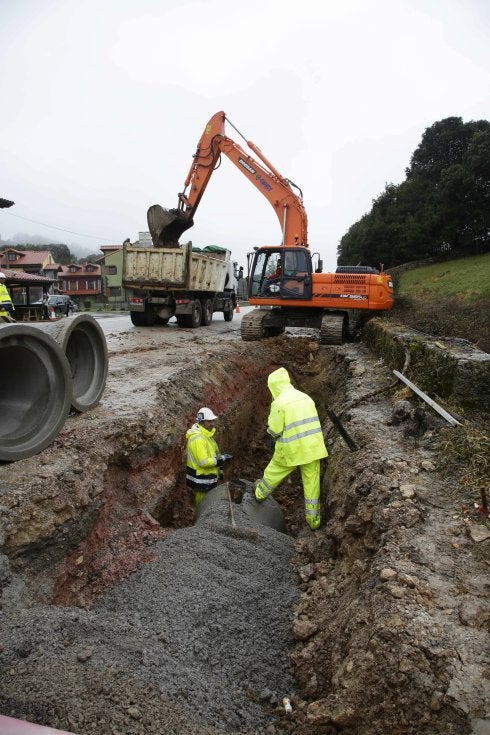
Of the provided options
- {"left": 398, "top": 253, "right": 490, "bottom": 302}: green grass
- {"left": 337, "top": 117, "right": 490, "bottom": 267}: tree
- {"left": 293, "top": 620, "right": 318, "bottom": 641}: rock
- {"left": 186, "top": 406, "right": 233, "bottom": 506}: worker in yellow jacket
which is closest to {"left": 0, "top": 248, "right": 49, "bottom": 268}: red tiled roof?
{"left": 337, "top": 117, "right": 490, "bottom": 267}: tree

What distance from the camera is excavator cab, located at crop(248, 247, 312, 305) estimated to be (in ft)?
40.5

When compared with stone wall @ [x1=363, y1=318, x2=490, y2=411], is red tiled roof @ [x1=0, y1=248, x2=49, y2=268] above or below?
above

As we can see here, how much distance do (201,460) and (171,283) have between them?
937 centimetres

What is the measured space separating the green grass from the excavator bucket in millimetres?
11522

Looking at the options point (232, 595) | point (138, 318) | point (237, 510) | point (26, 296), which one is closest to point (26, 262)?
point (26, 296)

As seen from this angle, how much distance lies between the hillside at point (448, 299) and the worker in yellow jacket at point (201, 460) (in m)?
5.12

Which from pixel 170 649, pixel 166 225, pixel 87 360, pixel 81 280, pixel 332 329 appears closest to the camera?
pixel 170 649

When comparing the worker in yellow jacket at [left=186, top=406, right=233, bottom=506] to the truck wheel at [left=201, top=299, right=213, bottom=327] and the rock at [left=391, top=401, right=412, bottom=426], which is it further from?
the truck wheel at [left=201, top=299, right=213, bottom=327]

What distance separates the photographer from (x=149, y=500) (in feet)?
19.2

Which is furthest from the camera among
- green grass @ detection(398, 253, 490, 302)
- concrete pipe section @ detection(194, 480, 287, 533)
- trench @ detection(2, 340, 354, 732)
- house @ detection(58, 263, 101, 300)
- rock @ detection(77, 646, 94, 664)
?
house @ detection(58, 263, 101, 300)

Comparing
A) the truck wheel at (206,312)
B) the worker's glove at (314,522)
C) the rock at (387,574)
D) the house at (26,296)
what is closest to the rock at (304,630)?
the rock at (387,574)

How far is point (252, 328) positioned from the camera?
1283 centimetres

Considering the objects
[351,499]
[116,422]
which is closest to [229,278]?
[116,422]

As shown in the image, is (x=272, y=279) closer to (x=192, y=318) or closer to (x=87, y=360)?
(x=192, y=318)
